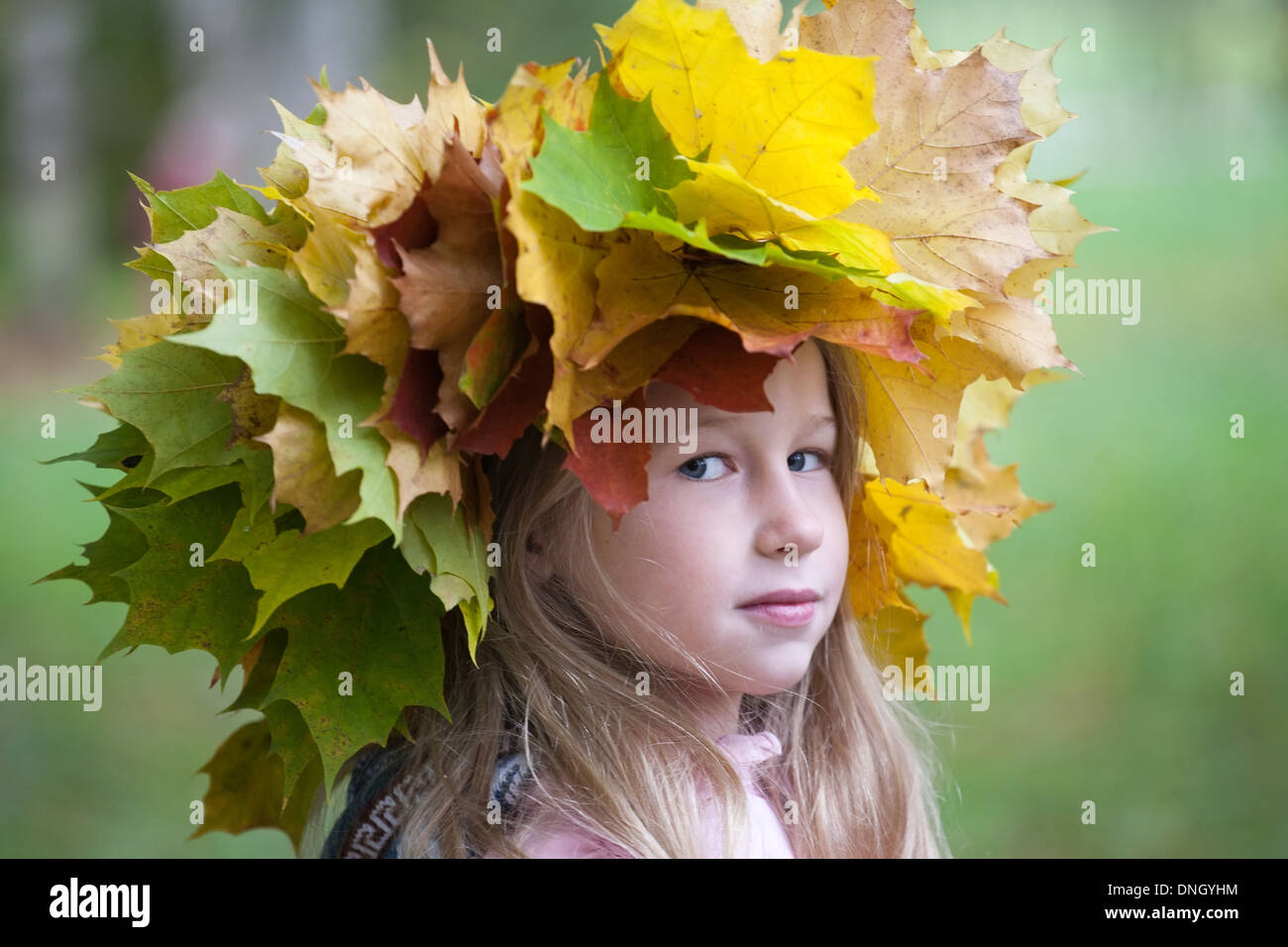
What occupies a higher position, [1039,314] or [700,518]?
[1039,314]

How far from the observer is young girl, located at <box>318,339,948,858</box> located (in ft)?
3.02

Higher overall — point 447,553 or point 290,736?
point 447,553

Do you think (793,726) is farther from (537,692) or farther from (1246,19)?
(1246,19)

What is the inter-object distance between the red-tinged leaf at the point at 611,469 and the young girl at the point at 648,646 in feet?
0.26

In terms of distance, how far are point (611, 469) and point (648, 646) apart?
195mm

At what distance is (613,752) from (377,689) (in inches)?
7.6

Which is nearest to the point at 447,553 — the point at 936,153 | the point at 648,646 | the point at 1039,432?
the point at 648,646

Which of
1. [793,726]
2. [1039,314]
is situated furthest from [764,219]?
[793,726]

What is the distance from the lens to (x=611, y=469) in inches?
32.5

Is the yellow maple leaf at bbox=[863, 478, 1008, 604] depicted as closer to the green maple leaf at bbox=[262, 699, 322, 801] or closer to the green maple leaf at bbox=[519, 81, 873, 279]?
the green maple leaf at bbox=[519, 81, 873, 279]

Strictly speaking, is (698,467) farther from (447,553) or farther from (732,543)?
(447,553)

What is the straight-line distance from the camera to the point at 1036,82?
985 millimetres

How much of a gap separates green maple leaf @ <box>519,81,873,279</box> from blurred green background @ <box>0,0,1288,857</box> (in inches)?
42.1

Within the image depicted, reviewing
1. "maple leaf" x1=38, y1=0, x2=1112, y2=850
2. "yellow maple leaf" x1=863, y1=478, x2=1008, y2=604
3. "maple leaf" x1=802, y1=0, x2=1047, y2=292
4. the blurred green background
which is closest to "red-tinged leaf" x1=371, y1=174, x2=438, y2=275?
"maple leaf" x1=38, y1=0, x2=1112, y2=850
